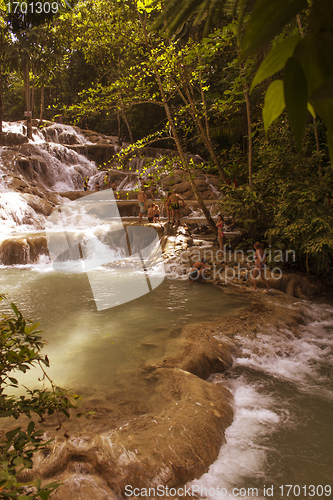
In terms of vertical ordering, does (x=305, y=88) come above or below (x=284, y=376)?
above

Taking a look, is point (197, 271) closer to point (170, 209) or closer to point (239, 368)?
point (170, 209)

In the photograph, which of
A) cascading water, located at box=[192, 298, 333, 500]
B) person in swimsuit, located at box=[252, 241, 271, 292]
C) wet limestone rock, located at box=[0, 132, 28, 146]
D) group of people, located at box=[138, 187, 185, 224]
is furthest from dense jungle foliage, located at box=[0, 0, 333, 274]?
wet limestone rock, located at box=[0, 132, 28, 146]

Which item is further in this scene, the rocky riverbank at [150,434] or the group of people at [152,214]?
the group of people at [152,214]

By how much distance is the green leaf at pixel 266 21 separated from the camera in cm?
41

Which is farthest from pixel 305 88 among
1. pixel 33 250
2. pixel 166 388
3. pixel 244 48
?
pixel 33 250

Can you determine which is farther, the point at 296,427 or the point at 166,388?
the point at 166,388

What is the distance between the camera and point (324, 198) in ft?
26.3

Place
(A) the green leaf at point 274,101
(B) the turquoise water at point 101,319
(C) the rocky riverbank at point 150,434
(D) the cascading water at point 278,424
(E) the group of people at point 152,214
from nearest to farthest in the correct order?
(A) the green leaf at point 274,101, (C) the rocky riverbank at point 150,434, (D) the cascading water at point 278,424, (B) the turquoise water at point 101,319, (E) the group of people at point 152,214

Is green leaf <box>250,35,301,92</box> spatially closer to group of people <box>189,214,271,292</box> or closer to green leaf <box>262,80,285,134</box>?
green leaf <box>262,80,285,134</box>

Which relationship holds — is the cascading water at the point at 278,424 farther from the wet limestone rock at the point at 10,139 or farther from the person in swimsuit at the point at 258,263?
the wet limestone rock at the point at 10,139

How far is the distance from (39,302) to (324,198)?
7.36m

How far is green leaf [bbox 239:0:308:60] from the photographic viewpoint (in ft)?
1.35

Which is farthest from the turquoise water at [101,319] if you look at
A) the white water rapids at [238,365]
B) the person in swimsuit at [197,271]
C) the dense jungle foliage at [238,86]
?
the dense jungle foliage at [238,86]

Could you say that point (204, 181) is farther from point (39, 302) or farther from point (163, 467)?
point (163, 467)
